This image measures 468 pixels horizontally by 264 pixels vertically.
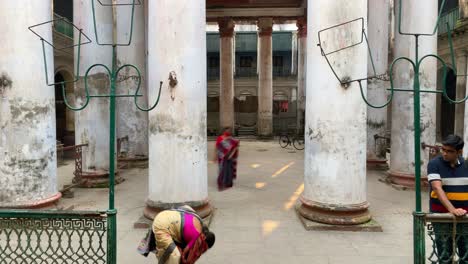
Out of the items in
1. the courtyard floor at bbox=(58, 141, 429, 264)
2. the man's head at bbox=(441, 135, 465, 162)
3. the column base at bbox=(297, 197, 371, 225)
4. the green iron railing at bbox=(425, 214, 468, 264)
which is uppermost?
the man's head at bbox=(441, 135, 465, 162)

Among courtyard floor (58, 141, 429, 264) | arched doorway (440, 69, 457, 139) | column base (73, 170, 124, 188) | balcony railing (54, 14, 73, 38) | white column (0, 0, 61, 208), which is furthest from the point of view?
arched doorway (440, 69, 457, 139)

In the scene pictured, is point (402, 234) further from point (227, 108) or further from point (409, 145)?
point (227, 108)

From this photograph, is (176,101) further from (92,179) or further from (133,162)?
(133,162)

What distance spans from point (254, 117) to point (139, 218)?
3123cm

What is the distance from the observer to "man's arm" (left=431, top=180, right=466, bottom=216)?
421 centimetres

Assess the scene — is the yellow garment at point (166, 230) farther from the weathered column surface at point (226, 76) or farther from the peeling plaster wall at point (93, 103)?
the weathered column surface at point (226, 76)

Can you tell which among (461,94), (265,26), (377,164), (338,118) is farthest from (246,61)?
(338,118)

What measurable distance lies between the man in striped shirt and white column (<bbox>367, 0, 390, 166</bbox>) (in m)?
9.64

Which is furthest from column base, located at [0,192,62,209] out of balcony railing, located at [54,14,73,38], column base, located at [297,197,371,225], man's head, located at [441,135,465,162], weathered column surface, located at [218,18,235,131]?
weathered column surface, located at [218,18,235,131]

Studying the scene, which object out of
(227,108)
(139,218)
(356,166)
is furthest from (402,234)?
→ (227,108)

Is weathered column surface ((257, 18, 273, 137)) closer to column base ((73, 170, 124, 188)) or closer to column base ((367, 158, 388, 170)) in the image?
column base ((367, 158, 388, 170))

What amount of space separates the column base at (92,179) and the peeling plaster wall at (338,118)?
6433mm

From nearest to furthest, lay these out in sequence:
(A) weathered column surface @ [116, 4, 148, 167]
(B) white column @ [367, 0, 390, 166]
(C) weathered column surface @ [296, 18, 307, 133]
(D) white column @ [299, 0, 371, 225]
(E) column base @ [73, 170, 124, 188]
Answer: (D) white column @ [299, 0, 371, 225]
(E) column base @ [73, 170, 124, 188]
(B) white column @ [367, 0, 390, 166]
(A) weathered column surface @ [116, 4, 148, 167]
(C) weathered column surface @ [296, 18, 307, 133]

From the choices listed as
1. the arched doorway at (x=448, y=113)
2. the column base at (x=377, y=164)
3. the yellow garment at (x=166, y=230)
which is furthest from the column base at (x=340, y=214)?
the arched doorway at (x=448, y=113)
